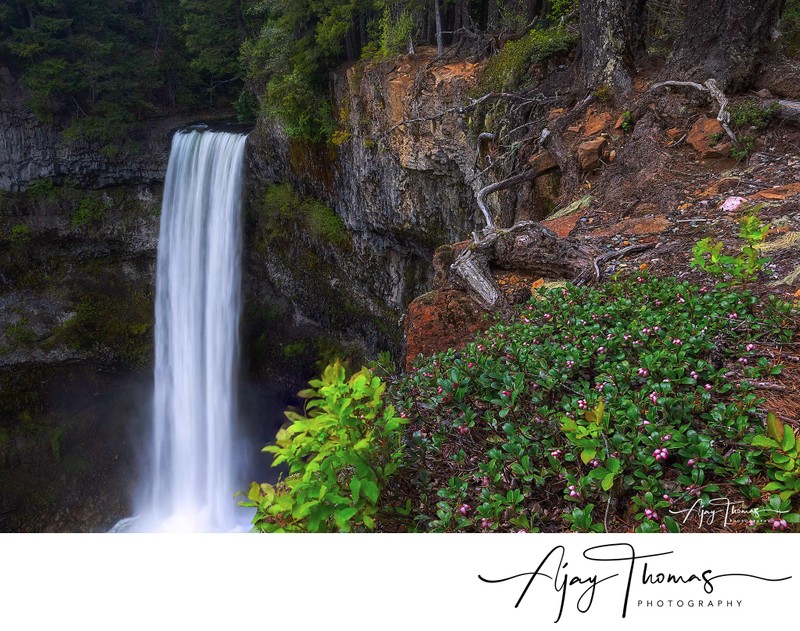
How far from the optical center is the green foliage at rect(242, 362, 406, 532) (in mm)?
1539

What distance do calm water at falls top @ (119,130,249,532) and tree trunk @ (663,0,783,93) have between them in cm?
1214

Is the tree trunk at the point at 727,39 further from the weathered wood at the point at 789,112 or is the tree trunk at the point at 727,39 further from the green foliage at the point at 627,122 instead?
the weathered wood at the point at 789,112

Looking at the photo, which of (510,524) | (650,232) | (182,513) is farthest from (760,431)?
(182,513)

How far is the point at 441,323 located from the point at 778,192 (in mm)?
2779

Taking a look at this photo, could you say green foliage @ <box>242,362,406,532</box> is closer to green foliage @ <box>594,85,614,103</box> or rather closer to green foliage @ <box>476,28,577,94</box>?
green foliage @ <box>594,85,614,103</box>

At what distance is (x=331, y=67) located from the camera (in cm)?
1212

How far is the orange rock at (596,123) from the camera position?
604 cm

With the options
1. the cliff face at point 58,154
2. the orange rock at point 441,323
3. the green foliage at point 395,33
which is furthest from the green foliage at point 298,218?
the orange rock at point 441,323

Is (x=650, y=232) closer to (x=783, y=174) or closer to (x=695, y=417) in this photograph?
(x=783, y=174)

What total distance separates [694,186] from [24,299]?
1844 cm

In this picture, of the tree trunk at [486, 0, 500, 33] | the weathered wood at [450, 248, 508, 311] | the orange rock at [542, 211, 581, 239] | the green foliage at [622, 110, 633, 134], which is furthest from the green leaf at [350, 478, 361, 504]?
the tree trunk at [486, 0, 500, 33]

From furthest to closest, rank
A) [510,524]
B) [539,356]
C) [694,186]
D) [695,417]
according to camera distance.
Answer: [694,186] < [539,356] < [695,417] < [510,524]

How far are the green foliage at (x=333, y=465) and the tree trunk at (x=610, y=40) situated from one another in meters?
5.88

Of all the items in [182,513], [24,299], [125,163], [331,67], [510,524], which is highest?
[331,67]
